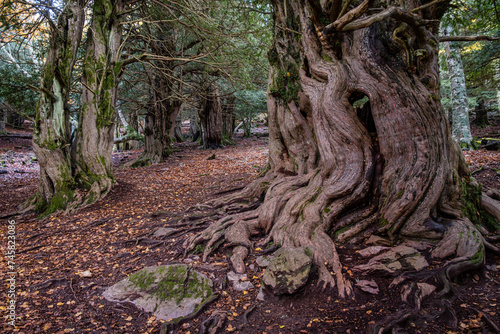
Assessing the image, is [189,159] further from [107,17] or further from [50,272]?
[50,272]

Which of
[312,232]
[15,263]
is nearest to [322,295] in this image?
[312,232]

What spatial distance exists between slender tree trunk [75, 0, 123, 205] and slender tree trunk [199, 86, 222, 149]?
365 inches

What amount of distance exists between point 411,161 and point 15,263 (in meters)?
5.61

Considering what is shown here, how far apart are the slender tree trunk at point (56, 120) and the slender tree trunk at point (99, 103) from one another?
36 cm

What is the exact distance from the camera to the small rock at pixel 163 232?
15.8 feet

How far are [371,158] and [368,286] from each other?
173 cm

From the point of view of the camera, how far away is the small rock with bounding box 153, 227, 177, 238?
483 centimetres

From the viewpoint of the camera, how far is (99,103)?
719 centimetres

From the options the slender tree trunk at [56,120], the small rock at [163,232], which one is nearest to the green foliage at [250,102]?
the slender tree trunk at [56,120]

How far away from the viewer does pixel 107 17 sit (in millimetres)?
7297

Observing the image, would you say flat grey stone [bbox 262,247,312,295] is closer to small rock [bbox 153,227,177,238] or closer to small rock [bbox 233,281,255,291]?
small rock [bbox 233,281,255,291]

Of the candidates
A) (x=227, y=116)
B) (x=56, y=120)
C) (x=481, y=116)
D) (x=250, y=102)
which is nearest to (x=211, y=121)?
(x=250, y=102)

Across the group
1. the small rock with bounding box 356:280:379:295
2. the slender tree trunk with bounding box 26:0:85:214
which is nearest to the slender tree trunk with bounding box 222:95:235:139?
the slender tree trunk with bounding box 26:0:85:214

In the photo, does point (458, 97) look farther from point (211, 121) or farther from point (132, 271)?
point (211, 121)
